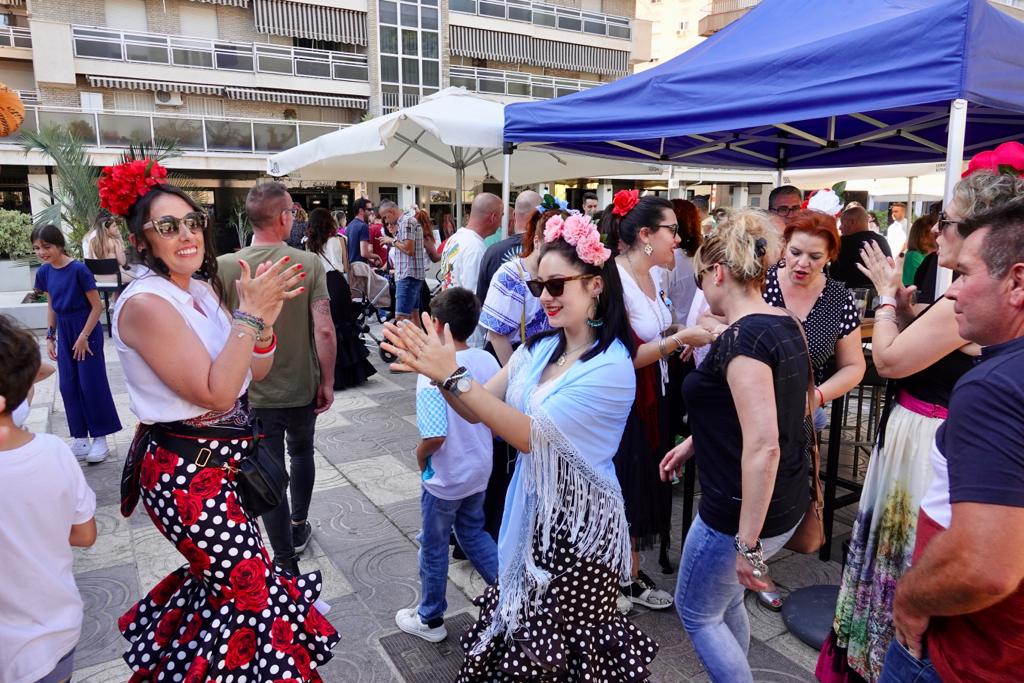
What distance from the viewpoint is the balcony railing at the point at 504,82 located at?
29.2 m

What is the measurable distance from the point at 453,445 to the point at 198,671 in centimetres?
121

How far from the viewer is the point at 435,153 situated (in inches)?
331

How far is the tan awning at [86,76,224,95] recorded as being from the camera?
23.7 metres

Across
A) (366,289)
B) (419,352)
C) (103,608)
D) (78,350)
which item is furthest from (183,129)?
(419,352)

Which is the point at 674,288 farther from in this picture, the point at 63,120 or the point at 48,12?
the point at 48,12

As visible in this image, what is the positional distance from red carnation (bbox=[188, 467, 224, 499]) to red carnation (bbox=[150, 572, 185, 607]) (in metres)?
0.42

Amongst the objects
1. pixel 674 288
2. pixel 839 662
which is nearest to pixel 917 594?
pixel 839 662

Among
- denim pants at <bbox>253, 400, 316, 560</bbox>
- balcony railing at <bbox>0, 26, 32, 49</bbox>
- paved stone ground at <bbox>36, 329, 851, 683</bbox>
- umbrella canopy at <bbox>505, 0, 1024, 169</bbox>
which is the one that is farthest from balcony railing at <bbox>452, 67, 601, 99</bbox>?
denim pants at <bbox>253, 400, 316, 560</bbox>

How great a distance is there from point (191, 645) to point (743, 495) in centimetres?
185

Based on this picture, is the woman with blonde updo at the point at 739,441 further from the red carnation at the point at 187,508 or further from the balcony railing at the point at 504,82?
the balcony railing at the point at 504,82

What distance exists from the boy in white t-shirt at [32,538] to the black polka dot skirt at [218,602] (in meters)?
0.24

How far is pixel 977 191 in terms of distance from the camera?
1.97 metres

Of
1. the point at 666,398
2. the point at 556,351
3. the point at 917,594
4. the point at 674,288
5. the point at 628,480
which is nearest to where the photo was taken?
the point at 917,594

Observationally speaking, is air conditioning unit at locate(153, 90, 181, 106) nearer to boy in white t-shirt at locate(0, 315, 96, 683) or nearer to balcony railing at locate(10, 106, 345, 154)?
balcony railing at locate(10, 106, 345, 154)
